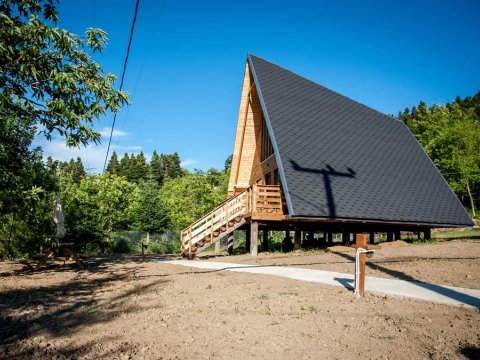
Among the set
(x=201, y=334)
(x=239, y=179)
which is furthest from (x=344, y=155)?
(x=201, y=334)

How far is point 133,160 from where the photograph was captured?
368 ft

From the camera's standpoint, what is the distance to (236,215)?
16.8 m

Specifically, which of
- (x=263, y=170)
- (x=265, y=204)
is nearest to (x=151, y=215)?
(x=263, y=170)

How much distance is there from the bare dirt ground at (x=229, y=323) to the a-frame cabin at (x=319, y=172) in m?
6.89

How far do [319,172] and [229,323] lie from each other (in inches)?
464

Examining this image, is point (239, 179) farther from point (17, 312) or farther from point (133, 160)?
point (133, 160)

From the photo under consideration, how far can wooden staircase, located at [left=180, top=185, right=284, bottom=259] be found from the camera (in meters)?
16.1

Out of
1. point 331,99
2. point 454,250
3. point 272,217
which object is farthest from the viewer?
point 331,99

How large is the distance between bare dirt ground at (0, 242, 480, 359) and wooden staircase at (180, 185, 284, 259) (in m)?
7.16

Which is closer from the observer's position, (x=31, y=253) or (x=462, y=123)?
(x=31, y=253)

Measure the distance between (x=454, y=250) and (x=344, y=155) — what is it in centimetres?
723

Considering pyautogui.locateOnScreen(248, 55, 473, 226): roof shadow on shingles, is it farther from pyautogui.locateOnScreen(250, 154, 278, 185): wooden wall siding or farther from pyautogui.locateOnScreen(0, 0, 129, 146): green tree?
pyautogui.locateOnScreen(0, 0, 129, 146): green tree

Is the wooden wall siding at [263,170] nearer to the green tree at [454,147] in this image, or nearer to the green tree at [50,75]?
the green tree at [50,75]

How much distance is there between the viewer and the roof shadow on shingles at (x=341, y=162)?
15406 millimetres
